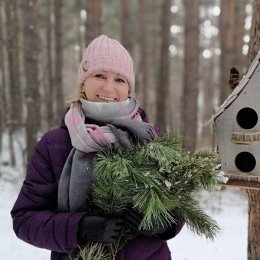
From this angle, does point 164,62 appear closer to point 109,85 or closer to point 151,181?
point 109,85

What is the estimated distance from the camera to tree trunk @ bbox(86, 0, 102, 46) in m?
8.54

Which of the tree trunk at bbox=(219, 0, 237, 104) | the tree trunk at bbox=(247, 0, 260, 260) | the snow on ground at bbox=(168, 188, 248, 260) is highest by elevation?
the tree trunk at bbox=(219, 0, 237, 104)

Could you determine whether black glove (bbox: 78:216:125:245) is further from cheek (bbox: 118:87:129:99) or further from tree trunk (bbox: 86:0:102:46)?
tree trunk (bbox: 86:0:102:46)

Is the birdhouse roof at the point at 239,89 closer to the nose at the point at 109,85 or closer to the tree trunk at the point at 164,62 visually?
the nose at the point at 109,85

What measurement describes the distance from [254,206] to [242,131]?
0.82 metres

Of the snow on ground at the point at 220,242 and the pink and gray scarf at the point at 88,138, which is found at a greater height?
the pink and gray scarf at the point at 88,138

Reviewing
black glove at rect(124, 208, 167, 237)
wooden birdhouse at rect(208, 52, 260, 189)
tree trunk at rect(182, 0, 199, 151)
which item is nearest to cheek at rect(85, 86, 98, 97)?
black glove at rect(124, 208, 167, 237)

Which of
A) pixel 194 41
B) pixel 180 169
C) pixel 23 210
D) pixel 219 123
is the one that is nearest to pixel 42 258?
pixel 219 123

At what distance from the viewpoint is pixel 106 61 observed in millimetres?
1801

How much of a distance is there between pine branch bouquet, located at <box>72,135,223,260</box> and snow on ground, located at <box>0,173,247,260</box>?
9.20ft

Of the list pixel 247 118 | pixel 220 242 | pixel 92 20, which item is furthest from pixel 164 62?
pixel 247 118

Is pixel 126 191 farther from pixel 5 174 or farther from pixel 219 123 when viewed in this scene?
pixel 5 174

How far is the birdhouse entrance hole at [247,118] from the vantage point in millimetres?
2797

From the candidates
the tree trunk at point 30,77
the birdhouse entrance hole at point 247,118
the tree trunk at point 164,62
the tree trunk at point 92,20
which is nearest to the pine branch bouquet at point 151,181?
the birdhouse entrance hole at point 247,118
